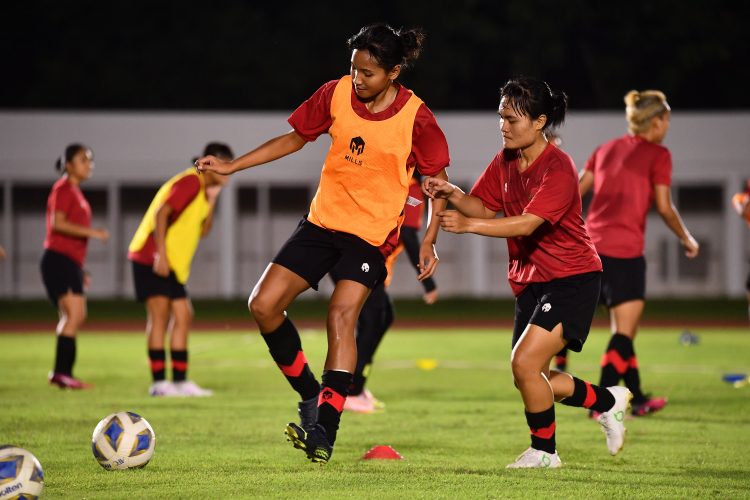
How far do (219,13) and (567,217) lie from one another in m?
40.9

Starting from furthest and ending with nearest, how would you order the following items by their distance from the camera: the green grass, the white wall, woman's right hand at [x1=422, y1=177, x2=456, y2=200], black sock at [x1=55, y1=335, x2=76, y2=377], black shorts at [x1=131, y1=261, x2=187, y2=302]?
1. the white wall
2. black sock at [x1=55, y1=335, x2=76, y2=377]
3. black shorts at [x1=131, y1=261, x2=187, y2=302]
4. woman's right hand at [x1=422, y1=177, x2=456, y2=200]
5. the green grass

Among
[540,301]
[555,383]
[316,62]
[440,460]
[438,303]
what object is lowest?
[438,303]

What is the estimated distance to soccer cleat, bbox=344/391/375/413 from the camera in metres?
9.17

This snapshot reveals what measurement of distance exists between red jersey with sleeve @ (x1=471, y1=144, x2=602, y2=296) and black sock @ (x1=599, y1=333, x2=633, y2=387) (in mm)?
2205

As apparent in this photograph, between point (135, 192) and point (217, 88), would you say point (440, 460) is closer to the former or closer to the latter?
point (135, 192)

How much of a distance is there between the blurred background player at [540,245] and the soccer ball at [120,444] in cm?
199

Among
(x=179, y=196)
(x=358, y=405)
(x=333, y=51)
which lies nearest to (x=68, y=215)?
(x=179, y=196)


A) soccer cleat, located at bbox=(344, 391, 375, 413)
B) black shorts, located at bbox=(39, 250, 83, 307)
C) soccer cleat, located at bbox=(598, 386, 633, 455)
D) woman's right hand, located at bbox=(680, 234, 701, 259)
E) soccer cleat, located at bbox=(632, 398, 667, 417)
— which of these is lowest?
soccer cleat, located at bbox=(344, 391, 375, 413)

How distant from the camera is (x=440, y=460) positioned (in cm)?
680

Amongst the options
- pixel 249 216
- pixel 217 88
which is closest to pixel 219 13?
pixel 217 88

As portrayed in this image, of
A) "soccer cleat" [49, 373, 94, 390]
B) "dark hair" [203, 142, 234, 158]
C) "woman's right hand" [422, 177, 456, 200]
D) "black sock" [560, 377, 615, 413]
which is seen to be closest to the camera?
"woman's right hand" [422, 177, 456, 200]

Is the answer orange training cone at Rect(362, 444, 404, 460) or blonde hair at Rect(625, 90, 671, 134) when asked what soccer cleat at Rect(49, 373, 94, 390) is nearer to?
orange training cone at Rect(362, 444, 404, 460)

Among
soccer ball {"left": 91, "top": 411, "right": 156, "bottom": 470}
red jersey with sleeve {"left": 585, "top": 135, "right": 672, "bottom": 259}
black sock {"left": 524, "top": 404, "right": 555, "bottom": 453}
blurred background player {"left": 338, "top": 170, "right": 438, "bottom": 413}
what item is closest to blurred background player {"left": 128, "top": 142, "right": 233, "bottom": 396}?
blurred background player {"left": 338, "top": 170, "right": 438, "bottom": 413}

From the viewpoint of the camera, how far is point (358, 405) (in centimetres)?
921
